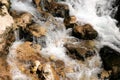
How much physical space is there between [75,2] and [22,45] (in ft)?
11.3

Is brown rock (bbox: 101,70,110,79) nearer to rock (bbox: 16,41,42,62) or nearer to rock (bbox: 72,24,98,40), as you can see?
rock (bbox: 72,24,98,40)

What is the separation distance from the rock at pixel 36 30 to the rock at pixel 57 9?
3.51ft

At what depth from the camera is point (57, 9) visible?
10.0 meters

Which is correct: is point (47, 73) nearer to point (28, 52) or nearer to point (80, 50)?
point (28, 52)

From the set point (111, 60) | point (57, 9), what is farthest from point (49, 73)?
point (57, 9)

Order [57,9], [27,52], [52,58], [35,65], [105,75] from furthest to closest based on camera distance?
1. [57,9]
2. [52,58]
3. [105,75]
4. [27,52]
5. [35,65]

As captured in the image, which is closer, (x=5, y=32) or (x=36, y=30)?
(x=5, y=32)

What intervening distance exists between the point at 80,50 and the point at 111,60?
0.89 meters

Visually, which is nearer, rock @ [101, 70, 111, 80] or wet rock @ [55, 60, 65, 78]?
wet rock @ [55, 60, 65, 78]

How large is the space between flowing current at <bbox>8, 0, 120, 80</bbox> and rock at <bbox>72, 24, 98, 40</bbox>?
0.24 m

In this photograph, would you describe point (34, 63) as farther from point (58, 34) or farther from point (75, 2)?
point (75, 2)

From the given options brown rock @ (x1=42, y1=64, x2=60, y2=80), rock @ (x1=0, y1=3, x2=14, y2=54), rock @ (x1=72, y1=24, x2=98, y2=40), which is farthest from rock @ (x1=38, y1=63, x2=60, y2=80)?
rock @ (x1=72, y1=24, x2=98, y2=40)

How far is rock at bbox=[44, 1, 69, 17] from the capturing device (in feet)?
32.8

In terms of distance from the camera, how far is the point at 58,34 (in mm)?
9406
